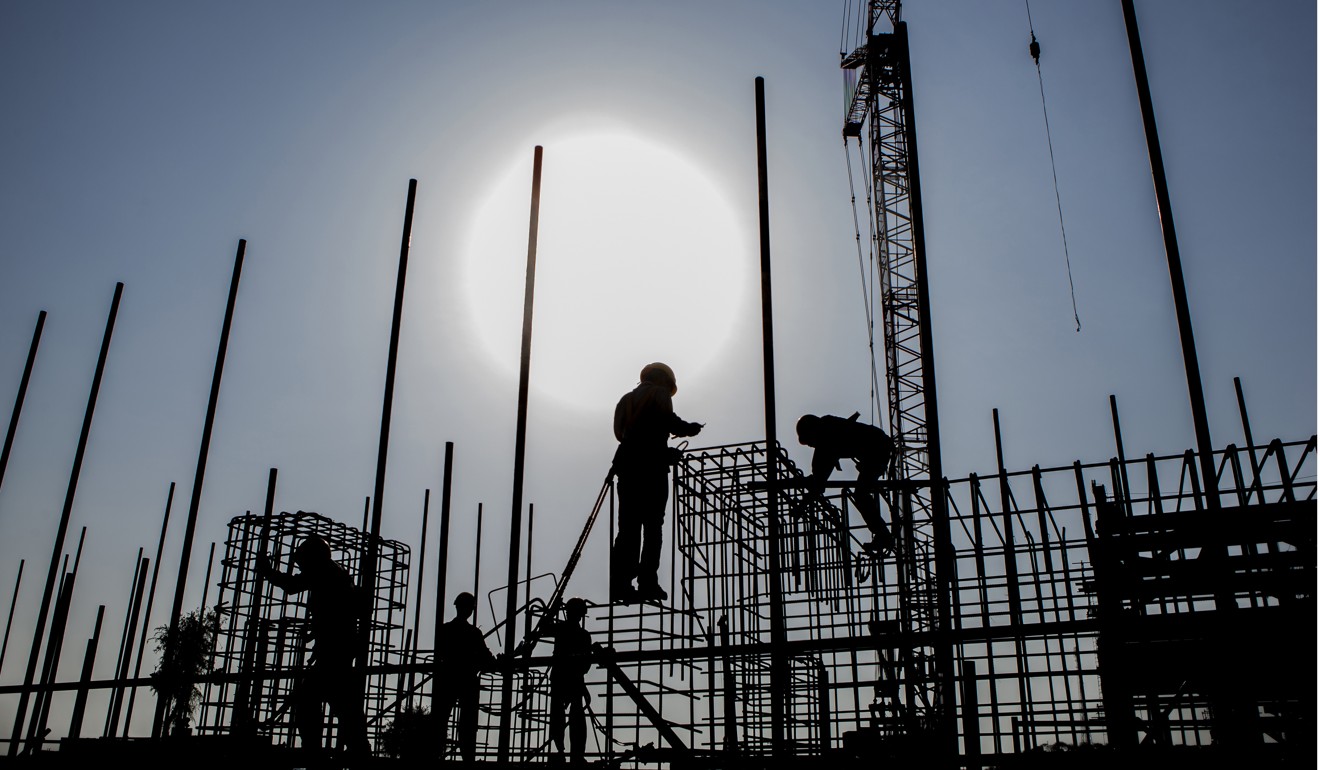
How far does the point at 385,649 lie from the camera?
1252 cm

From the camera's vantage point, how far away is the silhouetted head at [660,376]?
1039 centimetres

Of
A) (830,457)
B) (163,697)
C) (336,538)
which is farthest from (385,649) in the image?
(830,457)

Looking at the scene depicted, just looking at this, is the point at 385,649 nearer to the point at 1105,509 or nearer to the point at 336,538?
the point at 336,538

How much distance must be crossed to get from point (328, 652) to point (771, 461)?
532 cm

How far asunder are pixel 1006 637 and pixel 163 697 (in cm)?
914

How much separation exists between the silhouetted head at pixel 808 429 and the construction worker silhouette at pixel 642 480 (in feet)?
8.28

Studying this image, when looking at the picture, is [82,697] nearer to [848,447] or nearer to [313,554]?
[313,554]

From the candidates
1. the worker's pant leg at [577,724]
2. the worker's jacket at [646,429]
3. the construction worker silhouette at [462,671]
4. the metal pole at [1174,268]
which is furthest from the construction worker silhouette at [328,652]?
the metal pole at [1174,268]

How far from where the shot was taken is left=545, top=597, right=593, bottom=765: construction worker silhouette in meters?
9.64

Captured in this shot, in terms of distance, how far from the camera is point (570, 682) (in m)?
9.77

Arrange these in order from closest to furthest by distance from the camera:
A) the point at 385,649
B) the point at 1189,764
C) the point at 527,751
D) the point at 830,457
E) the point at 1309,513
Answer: the point at 1189,764 → the point at 1309,513 → the point at 527,751 → the point at 830,457 → the point at 385,649

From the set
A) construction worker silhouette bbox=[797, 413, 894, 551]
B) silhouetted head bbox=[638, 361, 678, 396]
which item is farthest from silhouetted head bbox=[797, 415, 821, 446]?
silhouetted head bbox=[638, 361, 678, 396]

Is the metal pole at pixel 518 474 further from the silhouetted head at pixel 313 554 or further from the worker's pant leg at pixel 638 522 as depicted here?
the silhouetted head at pixel 313 554

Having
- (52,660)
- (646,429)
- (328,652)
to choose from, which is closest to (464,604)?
(328,652)
